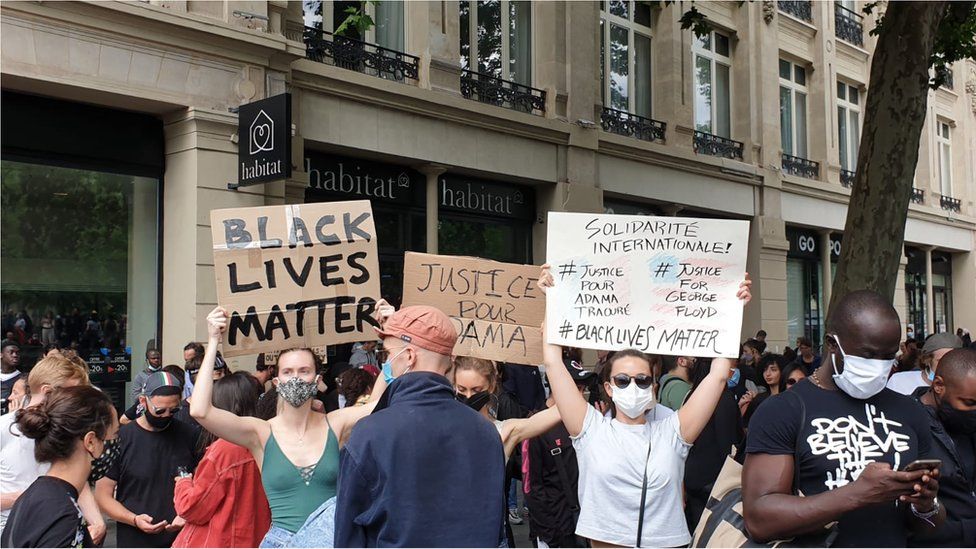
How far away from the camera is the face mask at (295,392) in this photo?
4.22 m

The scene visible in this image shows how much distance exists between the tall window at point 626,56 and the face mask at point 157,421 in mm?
14797

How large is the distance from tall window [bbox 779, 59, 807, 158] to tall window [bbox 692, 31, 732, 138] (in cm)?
226

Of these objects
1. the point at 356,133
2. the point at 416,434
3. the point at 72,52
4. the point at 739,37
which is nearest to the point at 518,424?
the point at 416,434

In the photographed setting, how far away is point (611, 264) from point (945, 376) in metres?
1.64

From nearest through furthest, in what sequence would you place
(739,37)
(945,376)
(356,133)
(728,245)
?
(945,376) < (728,245) < (356,133) < (739,37)

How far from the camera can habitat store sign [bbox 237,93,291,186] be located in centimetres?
1088

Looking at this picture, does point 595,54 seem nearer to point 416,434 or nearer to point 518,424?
point 518,424

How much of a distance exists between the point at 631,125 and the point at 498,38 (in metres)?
3.93

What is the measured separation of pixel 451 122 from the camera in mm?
15133

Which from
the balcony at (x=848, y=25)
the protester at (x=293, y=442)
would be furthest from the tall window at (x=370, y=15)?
the balcony at (x=848, y=25)

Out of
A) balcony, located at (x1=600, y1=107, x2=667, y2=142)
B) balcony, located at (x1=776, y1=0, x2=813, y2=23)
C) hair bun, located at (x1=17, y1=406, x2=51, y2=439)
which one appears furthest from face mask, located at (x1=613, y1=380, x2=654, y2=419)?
balcony, located at (x1=776, y1=0, x2=813, y2=23)

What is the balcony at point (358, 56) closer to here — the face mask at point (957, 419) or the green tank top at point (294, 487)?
the green tank top at point (294, 487)

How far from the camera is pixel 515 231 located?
1708 cm

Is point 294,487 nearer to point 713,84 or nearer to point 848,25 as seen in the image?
point 713,84
